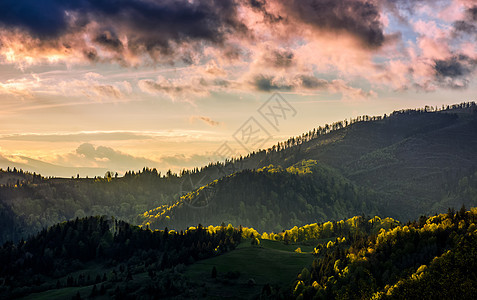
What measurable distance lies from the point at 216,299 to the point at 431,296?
88.6 m

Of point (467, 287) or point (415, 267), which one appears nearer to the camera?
point (467, 287)

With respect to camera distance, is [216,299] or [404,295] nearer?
[404,295]

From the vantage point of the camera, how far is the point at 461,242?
649ft

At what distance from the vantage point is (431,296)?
6978 inches

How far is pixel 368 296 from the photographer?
610ft

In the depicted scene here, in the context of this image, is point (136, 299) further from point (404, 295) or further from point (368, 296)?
point (404, 295)

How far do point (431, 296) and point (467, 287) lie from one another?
15.0 meters

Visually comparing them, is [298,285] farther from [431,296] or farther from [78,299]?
[78,299]

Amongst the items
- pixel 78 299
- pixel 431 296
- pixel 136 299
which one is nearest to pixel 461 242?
pixel 431 296

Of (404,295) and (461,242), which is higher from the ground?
(461,242)

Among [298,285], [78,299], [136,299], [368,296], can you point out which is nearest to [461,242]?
[368,296]

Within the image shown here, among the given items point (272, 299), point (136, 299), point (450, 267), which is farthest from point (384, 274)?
point (136, 299)

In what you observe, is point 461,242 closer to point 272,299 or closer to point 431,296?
point 431,296

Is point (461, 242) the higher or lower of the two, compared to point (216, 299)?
higher
